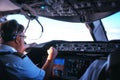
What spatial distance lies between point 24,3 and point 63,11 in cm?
37

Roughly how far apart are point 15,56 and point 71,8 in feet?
2.18

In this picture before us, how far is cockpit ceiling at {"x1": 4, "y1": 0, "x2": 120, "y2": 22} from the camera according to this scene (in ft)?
6.21

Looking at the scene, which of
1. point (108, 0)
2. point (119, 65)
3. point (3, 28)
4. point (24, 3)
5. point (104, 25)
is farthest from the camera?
point (104, 25)

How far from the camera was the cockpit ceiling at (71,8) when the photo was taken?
1.89 meters

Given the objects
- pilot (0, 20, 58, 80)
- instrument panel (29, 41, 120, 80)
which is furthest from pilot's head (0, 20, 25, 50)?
instrument panel (29, 41, 120, 80)

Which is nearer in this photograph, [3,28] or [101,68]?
[101,68]

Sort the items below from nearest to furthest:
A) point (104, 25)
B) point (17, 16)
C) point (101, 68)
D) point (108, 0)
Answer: point (101, 68), point (108, 0), point (104, 25), point (17, 16)

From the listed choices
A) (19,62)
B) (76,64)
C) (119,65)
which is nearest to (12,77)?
(19,62)

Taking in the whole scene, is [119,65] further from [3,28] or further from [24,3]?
[24,3]

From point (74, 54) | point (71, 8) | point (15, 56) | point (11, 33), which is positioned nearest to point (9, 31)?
point (11, 33)

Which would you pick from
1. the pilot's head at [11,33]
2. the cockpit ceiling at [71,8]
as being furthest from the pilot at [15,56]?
the cockpit ceiling at [71,8]

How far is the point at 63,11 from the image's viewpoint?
2.23 meters

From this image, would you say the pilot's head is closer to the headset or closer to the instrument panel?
the headset

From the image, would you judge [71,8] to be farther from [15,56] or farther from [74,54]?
[15,56]
